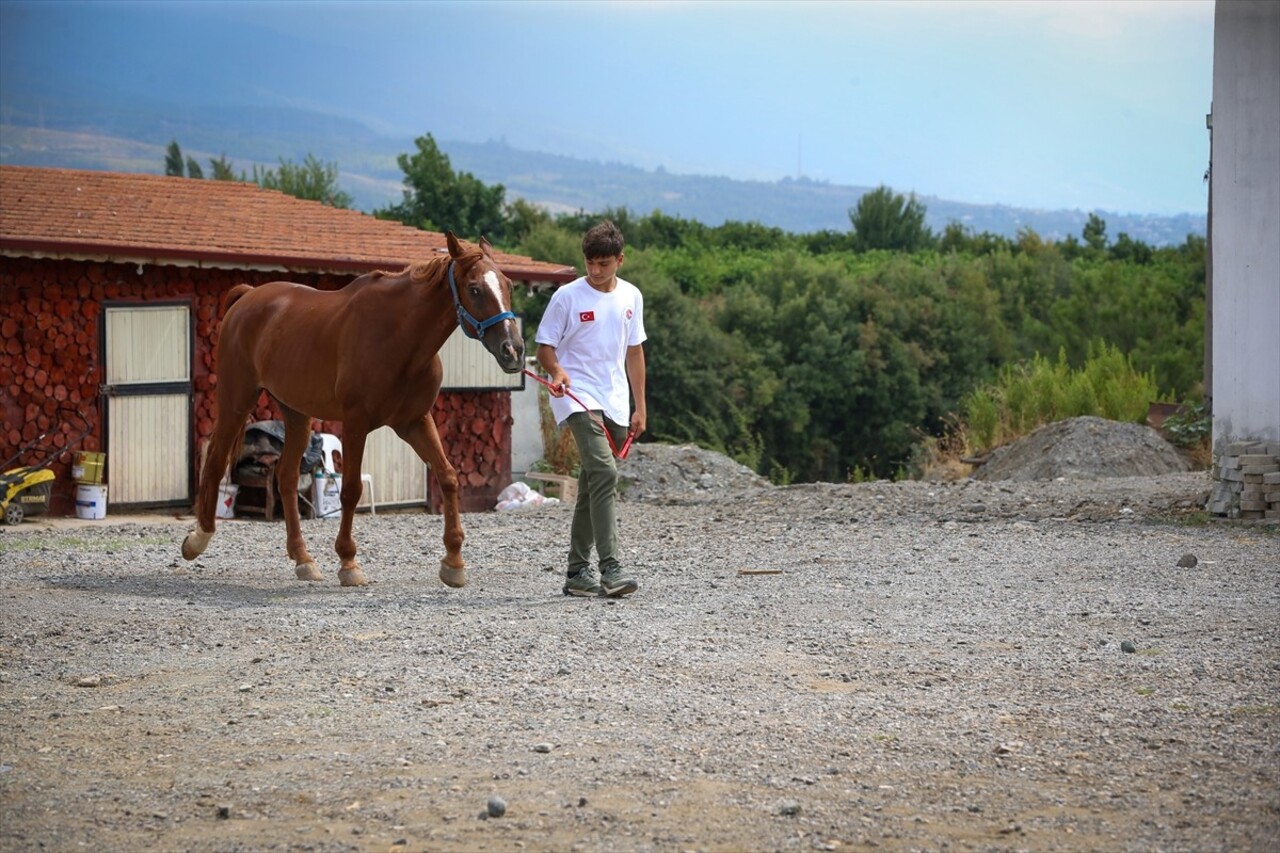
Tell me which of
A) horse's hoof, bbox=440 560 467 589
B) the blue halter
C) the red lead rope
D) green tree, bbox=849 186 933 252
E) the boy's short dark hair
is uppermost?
green tree, bbox=849 186 933 252

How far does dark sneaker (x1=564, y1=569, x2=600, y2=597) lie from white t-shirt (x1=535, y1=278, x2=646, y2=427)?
36.7 inches

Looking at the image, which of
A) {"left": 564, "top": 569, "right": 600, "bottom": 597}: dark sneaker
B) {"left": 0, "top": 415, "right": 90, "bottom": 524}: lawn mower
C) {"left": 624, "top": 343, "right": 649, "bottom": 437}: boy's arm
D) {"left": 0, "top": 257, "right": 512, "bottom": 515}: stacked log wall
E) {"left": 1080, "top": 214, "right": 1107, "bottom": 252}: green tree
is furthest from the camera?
{"left": 1080, "top": 214, "right": 1107, "bottom": 252}: green tree

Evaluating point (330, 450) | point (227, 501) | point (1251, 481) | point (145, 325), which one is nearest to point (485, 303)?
Answer: point (1251, 481)

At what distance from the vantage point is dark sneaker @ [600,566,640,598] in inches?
350

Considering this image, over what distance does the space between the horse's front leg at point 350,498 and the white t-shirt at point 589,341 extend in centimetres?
157

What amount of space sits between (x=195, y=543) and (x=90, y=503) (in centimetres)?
545

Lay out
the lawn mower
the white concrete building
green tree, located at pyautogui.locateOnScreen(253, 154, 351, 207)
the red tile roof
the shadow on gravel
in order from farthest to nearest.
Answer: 1. green tree, located at pyautogui.locateOnScreen(253, 154, 351, 207)
2. the red tile roof
3. the lawn mower
4. the white concrete building
5. the shadow on gravel

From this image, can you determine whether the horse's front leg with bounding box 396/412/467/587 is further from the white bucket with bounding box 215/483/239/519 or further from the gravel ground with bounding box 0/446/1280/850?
the white bucket with bounding box 215/483/239/519

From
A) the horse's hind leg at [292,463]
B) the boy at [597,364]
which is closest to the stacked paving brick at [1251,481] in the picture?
the boy at [597,364]

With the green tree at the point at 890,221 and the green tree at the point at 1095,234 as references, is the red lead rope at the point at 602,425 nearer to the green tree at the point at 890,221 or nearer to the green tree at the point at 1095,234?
the green tree at the point at 1095,234

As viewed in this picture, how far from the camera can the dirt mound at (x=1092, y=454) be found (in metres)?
20.1

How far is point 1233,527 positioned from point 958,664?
6.49m

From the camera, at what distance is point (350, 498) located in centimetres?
980

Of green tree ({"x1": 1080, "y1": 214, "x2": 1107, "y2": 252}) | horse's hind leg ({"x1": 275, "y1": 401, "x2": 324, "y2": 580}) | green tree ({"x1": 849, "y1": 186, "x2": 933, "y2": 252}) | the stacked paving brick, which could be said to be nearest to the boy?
horse's hind leg ({"x1": 275, "y1": 401, "x2": 324, "y2": 580})
